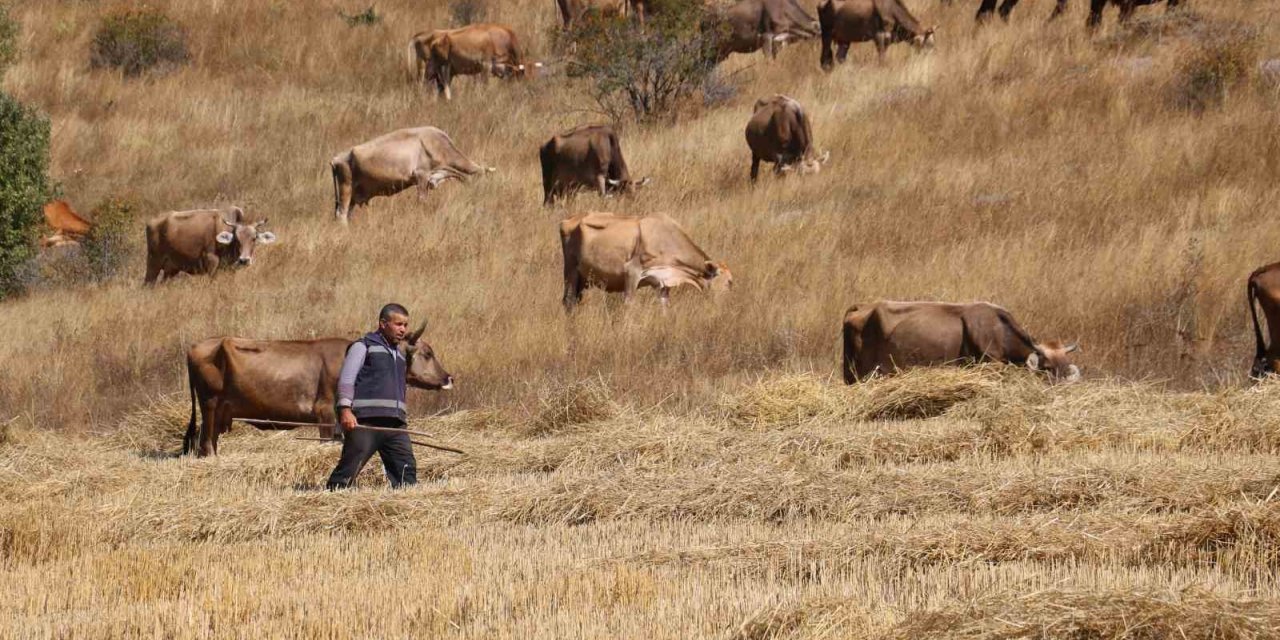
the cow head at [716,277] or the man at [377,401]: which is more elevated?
the man at [377,401]

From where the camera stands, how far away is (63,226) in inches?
1101

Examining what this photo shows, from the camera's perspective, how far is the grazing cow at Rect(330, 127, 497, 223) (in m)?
26.7

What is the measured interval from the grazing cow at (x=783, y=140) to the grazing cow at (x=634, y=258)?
5.46 meters

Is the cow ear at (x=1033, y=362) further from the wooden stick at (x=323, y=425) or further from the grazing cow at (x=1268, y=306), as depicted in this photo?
the wooden stick at (x=323, y=425)

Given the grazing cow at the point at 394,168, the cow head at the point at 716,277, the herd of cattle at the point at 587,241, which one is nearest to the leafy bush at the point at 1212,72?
the herd of cattle at the point at 587,241

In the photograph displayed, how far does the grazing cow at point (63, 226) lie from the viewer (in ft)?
90.8

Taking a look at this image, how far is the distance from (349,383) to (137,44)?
2688cm

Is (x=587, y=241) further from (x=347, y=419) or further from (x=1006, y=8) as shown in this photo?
(x=1006, y=8)

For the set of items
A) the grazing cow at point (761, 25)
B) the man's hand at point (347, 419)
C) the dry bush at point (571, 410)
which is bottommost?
the dry bush at point (571, 410)

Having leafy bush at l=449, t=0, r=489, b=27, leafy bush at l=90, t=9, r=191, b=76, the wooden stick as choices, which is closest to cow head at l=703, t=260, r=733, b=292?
the wooden stick

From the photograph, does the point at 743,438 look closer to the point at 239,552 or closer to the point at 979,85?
the point at 239,552

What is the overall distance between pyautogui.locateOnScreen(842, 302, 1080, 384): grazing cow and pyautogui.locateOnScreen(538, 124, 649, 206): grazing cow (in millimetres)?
9475

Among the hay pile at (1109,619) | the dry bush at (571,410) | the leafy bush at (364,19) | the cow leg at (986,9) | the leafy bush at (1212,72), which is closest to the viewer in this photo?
the hay pile at (1109,619)

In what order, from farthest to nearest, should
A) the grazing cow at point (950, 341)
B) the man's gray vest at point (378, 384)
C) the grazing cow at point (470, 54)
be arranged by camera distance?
the grazing cow at point (470, 54) → the grazing cow at point (950, 341) → the man's gray vest at point (378, 384)
